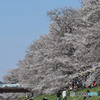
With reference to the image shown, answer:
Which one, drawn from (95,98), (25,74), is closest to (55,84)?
(95,98)

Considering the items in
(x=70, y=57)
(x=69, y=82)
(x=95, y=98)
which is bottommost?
(x=95, y=98)

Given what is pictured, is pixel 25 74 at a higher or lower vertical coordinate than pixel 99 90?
higher

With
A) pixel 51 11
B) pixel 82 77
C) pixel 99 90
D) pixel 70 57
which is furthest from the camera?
pixel 51 11

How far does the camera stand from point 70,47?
4459 centimetres

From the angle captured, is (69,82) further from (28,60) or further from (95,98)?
(28,60)

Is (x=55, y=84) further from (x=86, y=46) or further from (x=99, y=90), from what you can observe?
(x=86, y=46)

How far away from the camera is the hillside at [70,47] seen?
32.9 metres

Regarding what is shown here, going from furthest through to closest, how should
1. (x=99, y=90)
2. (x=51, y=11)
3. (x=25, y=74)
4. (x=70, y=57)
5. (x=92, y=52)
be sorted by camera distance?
(x=25, y=74) → (x=51, y=11) → (x=70, y=57) → (x=99, y=90) → (x=92, y=52)

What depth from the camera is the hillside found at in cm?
3294

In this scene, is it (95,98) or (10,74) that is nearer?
(95,98)

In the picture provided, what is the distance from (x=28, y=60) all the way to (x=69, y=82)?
98.1 feet

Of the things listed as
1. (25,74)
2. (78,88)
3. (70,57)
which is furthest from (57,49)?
(25,74)

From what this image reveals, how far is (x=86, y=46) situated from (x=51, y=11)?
13152mm

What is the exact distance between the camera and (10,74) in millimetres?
109062
